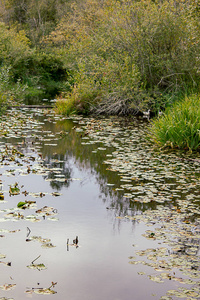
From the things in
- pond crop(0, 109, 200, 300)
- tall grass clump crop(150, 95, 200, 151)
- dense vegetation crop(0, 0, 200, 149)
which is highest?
dense vegetation crop(0, 0, 200, 149)

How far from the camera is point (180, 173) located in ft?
27.5

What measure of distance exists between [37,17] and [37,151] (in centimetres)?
3901

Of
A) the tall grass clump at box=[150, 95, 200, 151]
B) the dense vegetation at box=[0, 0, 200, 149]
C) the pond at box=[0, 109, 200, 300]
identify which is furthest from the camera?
the dense vegetation at box=[0, 0, 200, 149]

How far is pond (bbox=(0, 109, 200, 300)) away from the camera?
411 cm

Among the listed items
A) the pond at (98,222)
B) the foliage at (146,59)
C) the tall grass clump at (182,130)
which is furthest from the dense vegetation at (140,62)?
the pond at (98,222)

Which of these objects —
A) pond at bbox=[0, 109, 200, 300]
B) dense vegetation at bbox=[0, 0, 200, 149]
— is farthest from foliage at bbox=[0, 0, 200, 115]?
pond at bbox=[0, 109, 200, 300]

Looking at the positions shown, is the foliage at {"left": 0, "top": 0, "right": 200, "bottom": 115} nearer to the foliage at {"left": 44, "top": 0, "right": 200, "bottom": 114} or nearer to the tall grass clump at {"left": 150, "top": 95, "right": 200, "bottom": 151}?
the foliage at {"left": 44, "top": 0, "right": 200, "bottom": 114}

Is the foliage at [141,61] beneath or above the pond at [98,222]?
above

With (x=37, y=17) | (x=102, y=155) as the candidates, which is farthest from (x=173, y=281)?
(x=37, y=17)

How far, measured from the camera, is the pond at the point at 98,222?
162 inches

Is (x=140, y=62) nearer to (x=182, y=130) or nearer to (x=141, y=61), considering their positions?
(x=141, y=61)

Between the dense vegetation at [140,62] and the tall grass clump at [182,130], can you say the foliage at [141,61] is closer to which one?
the dense vegetation at [140,62]

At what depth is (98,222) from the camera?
226 inches

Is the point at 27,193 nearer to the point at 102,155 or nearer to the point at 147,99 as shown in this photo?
the point at 102,155
